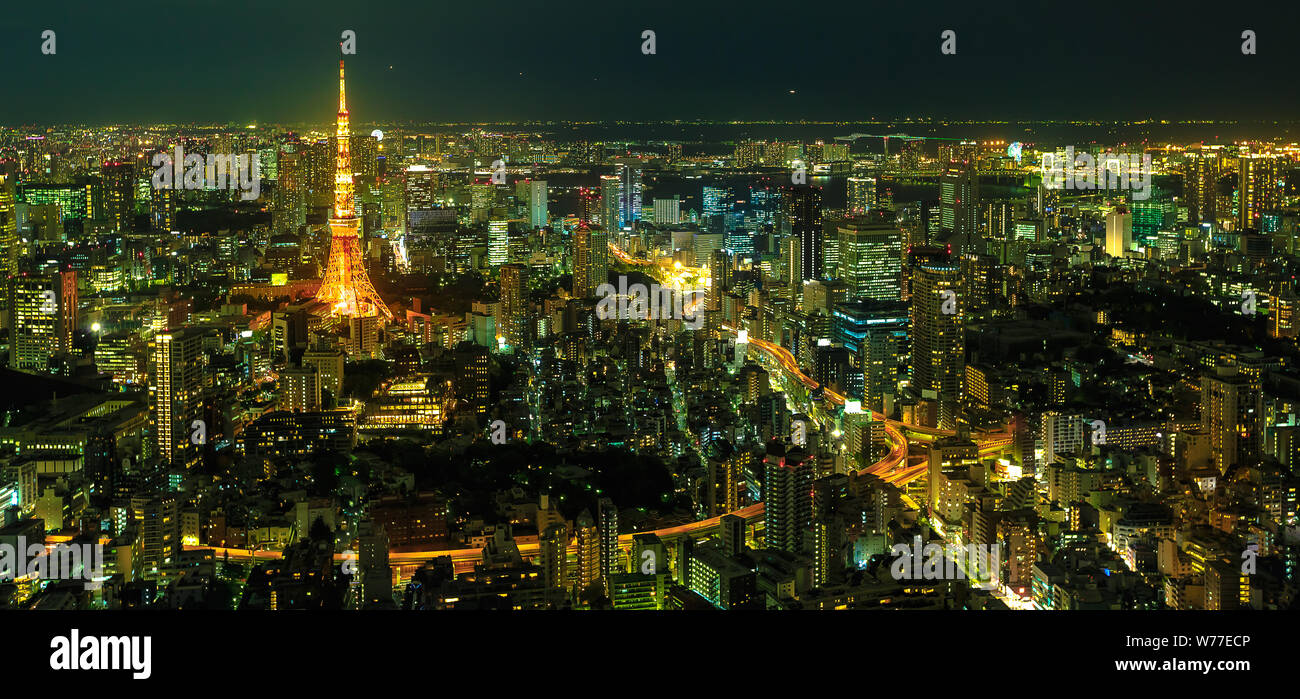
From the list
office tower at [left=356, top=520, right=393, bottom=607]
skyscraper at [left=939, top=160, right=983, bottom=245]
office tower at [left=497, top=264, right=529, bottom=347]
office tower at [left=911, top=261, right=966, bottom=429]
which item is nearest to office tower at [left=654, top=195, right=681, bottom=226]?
office tower at [left=497, top=264, right=529, bottom=347]

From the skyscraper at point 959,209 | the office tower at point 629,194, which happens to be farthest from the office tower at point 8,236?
the skyscraper at point 959,209

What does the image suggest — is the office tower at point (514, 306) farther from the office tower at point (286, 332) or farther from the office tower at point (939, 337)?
the office tower at point (939, 337)

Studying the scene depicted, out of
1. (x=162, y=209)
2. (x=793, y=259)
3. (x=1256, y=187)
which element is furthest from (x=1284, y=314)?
(x=162, y=209)

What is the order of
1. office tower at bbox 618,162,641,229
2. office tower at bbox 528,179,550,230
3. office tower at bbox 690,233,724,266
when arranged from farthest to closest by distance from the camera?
office tower at bbox 528,179,550,230 < office tower at bbox 690,233,724,266 < office tower at bbox 618,162,641,229

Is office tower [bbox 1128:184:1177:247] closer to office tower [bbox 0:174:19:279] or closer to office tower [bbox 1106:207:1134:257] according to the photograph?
office tower [bbox 1106:207:1134:257]

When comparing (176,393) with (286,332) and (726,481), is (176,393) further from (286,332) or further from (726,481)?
(726,481)
